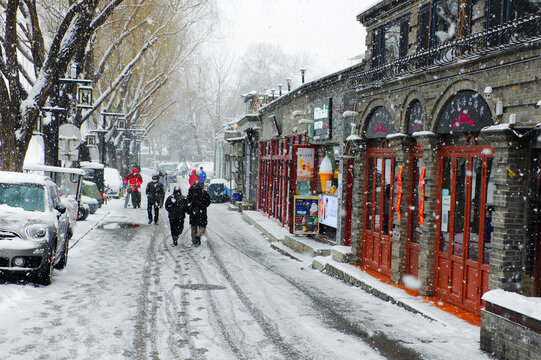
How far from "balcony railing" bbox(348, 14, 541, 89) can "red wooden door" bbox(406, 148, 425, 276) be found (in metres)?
1.59

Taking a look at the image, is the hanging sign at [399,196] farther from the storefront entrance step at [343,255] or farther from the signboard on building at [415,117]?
the storefront entrance step at [343,255]

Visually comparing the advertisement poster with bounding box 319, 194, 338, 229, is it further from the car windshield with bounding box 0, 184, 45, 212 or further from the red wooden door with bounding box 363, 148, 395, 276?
the car windshield with bounding box 0, 184, 45, 212

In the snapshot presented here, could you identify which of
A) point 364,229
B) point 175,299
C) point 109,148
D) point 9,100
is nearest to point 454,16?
point 364,229

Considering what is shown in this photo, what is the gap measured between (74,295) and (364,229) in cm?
636

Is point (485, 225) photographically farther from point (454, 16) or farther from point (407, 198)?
point (454, 16)

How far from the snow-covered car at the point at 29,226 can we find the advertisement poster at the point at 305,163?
7.63 m

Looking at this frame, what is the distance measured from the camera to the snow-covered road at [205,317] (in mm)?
6582

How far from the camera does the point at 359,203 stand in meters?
12.6

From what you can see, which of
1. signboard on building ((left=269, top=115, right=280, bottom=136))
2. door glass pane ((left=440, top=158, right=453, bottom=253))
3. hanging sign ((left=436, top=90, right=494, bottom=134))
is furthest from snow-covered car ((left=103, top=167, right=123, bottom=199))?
hanging sign ((left=436, top=90, right=494, bottom=134))

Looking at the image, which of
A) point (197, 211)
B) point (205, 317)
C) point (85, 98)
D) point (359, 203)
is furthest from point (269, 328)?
point (85, 98)

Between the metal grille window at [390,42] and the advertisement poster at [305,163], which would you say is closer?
the metal grille window at [390,42]

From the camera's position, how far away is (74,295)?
902 cm

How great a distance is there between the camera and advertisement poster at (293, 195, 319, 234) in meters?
15.5

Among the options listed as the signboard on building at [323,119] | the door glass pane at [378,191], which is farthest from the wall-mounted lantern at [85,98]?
the door glass pane at [378,191]
